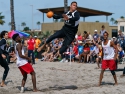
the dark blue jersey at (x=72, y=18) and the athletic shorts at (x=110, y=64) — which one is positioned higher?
the dark blue jersey at (x=72, y=18)

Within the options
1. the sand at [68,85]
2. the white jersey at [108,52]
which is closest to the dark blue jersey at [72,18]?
the white jersey at [108,52]

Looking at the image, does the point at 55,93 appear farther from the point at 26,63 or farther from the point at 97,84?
the point at 97,84

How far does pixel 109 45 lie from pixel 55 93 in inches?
103

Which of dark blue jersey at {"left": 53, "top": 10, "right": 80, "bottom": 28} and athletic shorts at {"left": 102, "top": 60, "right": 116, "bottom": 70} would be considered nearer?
dark blue jersey at {"left": 53, "top": 10, "right": 80, "bottom": 28}

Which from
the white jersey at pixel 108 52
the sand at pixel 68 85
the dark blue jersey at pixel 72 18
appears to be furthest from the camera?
the white jersey at pixel 108 52

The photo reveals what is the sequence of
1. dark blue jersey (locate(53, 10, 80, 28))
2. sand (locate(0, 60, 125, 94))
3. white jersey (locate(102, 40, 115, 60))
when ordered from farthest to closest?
1. white jersey (locate(102, 40, 115, 60))
2. sand (locate(0, 60, 125, 94))
3. dark blue jersey (locate(53, 10, 80, 28))

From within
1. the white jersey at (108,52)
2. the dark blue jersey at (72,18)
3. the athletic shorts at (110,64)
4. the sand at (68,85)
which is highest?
the dark blue jersey at (72,18)

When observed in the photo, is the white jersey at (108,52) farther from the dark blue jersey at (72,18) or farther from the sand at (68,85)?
the dark blue jersey at (72,18)

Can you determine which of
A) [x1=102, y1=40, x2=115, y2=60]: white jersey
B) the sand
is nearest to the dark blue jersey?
[x1=102, y1=40, x2=115, y2=60]: white jersey

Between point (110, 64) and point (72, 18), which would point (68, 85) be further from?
point (72, 18)

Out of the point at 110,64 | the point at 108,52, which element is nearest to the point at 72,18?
the point at 108,52

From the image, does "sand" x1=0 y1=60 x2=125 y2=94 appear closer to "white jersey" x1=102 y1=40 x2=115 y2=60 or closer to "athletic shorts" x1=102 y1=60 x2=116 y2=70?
"athletic shorts" x1=102 y1=60 x2=116 y2=70

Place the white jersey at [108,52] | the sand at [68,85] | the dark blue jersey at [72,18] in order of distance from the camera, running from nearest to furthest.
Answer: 1. the dark blue jersey at [72,18]
2. the sand at [68,85]
3. the white jersey at [108,52]

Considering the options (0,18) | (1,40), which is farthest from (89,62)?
(0,18)
